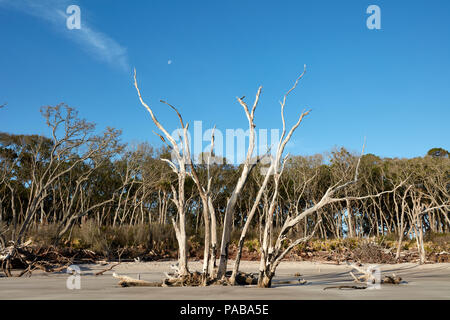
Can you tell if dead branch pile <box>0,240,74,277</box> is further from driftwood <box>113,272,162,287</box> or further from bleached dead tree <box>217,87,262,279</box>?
bleached dead tree <box>217,87,262,279</box>

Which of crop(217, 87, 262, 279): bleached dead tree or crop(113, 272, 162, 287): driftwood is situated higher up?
crop(217, 87, 262, 279): bleached dead tree

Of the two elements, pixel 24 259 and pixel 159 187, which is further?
pixel 159 187

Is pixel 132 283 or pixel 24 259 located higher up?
pixel 132 283

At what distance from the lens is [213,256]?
621 cm

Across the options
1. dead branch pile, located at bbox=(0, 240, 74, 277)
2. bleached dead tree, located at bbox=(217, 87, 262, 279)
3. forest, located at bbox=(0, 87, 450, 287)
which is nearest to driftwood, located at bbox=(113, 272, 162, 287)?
bleached dead tree, located at bbox=(217, 87, 262, 279)

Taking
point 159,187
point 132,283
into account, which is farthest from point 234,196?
point 159,187

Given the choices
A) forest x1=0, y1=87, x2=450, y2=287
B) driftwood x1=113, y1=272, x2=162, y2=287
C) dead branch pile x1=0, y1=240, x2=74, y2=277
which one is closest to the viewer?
driftwood x1=113, y1=272, x2=162, y2=287

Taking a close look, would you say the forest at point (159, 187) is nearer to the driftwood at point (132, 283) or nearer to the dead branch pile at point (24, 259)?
the dead branch pile at point (24, 259)

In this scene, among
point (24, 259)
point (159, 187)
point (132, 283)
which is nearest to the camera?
point (132, 283)

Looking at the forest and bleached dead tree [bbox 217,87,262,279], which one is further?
the forest

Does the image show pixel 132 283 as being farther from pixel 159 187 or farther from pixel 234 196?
pixel 159 187

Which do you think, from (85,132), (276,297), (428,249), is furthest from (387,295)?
(85,132)

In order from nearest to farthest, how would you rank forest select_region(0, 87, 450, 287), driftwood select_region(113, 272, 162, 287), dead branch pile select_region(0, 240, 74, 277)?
driftwood select_region(113, 272, 162, 287) < dead branch pile select_region(0, 240, 74, 277) < forest select_region(0, 87, 450, 287)
